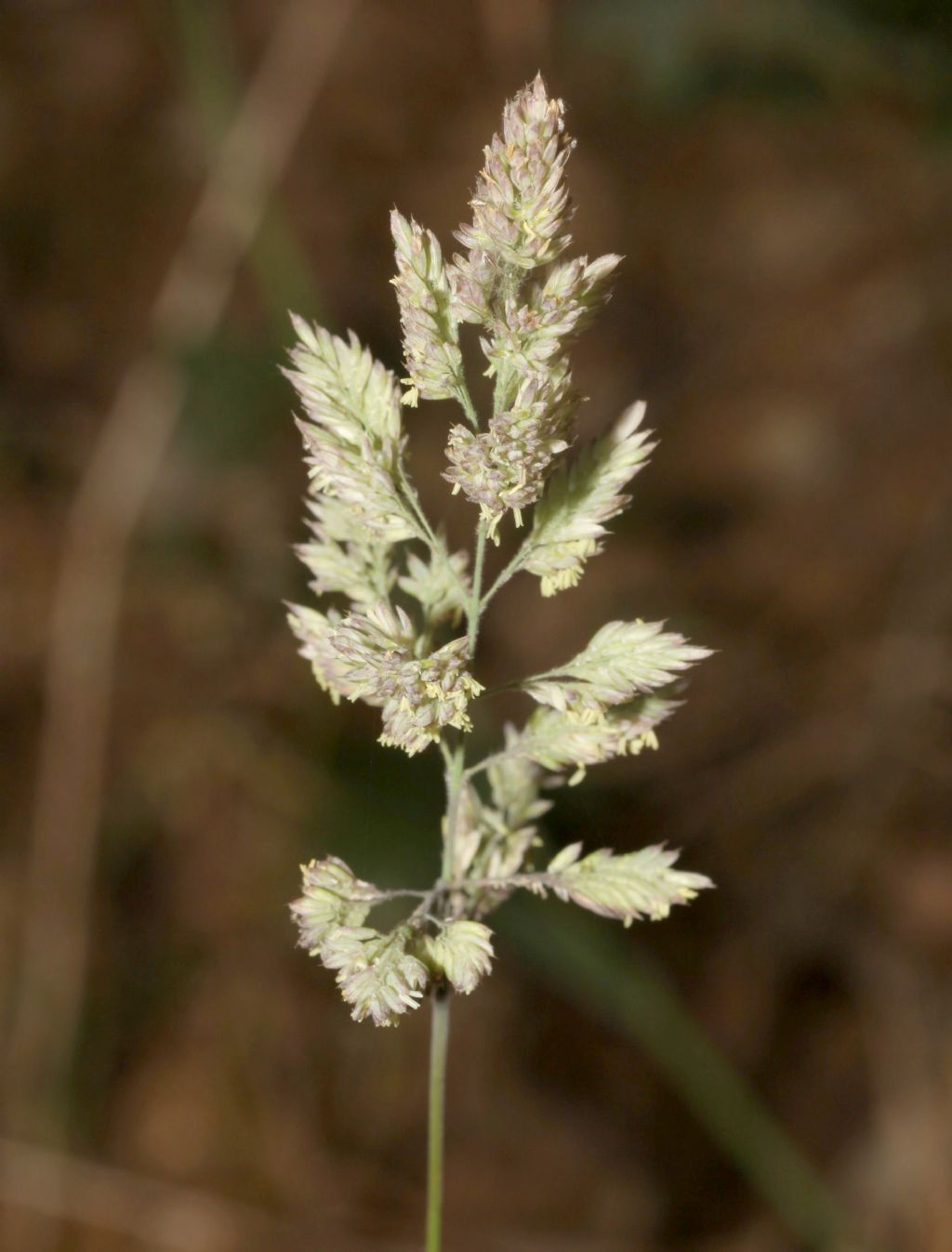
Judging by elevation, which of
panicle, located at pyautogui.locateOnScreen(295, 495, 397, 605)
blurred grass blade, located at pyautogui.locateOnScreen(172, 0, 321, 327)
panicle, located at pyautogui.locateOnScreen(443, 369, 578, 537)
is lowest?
panicle, located at pyautogui.locateOnScreen(443, 369, 578, 537)

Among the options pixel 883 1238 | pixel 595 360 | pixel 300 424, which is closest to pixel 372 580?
pixel 300 424

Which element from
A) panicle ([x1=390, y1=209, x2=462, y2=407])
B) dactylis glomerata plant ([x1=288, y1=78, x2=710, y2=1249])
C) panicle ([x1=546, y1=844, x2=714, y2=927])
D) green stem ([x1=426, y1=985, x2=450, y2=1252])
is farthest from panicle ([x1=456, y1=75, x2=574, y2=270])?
green stem ([x1=426, y1=985, x2=450, y2=1252])

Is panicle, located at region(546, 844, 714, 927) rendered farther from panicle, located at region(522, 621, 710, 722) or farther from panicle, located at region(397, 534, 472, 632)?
panicle, located at region(397, 534, 472, 632)

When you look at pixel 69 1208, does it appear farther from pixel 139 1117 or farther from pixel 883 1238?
pixel 883 1238

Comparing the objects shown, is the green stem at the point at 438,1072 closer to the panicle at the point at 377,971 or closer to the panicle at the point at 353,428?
the panicle at the point at 377,971

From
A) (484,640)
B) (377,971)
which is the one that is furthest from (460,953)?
(484,640)

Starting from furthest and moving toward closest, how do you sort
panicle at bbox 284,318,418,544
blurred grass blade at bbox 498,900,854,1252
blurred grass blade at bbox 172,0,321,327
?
blurred grass blade at bbox 172,0,321,327 < blurred grass blade at bbox 498,900,854,1252 < panicle at bbox 284,318,418,544

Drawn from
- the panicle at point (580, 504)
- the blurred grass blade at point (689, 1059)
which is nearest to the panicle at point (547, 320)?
the panicle at point (580, 504)
